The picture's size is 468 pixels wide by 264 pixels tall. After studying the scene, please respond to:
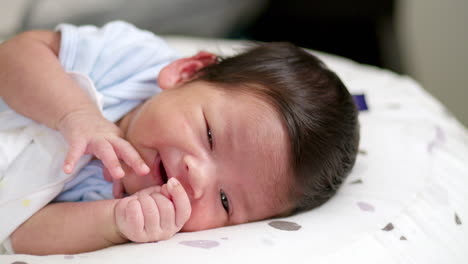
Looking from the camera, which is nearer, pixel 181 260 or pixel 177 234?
pixel 181 260

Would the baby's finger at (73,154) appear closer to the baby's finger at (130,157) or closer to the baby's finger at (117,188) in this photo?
the baby's finger at (130,157)

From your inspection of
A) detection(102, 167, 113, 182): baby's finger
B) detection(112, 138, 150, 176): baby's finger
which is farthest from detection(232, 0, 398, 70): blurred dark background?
detection(112, 138, 150, 176): baby's finger

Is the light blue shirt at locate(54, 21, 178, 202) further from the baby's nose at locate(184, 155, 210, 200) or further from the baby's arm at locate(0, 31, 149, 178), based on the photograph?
the baby's nose at locate(184, 155, 210, 200)

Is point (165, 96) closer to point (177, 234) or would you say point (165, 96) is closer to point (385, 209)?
point (177, 234)

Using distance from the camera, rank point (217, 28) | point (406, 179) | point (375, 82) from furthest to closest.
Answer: point (217, 28) < point (375, 82) < point (406, 179)

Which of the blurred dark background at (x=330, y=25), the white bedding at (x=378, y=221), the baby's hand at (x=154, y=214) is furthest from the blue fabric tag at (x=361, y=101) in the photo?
the blurred dark background at (x=330, y=25)

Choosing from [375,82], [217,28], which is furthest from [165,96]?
[217,28]

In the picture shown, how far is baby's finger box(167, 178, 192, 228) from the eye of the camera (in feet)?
2.85

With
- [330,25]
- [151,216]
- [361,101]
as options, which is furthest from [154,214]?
[330,25]

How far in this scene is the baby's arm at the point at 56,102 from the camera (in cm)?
89

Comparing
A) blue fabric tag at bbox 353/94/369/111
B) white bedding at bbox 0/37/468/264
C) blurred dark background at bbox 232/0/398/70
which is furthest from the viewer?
blurred dark background at bbox 232/0/398/70

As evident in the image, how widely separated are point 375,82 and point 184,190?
1050 mm

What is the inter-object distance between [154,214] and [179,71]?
42 cm

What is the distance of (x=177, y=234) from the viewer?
0.92 m
